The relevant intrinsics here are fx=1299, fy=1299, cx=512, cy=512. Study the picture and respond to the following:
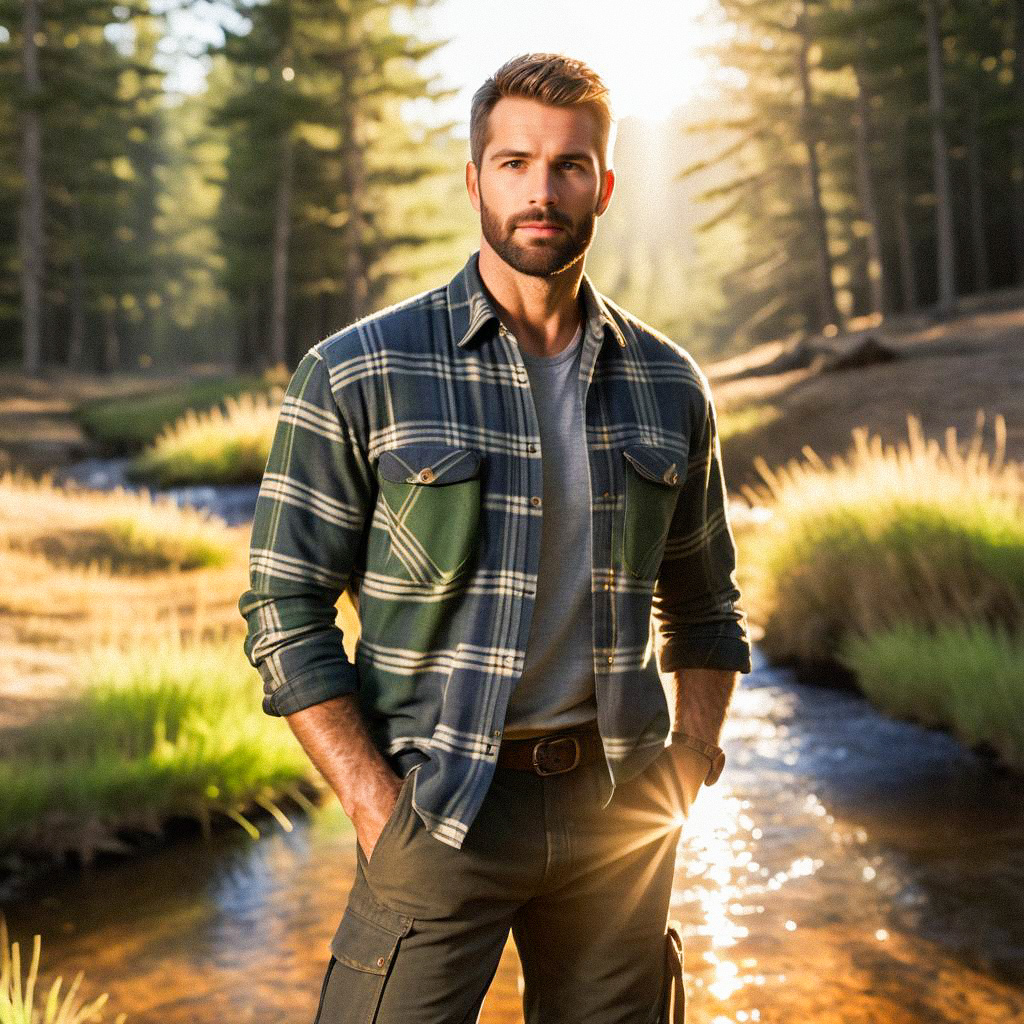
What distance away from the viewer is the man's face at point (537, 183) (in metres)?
2.13

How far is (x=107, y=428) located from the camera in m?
23.7

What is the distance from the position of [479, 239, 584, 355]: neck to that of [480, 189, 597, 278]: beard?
3 cm

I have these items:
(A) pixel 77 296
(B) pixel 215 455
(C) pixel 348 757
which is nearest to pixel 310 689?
(C) pixel 348 757

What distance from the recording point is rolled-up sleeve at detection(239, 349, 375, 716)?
79.8 inches

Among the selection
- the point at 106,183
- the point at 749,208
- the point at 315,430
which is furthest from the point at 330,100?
the point at 315,430

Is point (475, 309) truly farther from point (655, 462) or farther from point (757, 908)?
point (757, 908)

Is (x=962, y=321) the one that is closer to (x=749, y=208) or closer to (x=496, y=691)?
(x=749, y=208)

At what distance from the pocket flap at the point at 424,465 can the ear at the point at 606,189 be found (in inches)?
21.2

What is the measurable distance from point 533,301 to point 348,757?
82cm

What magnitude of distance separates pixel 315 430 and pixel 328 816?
4448 millimetres

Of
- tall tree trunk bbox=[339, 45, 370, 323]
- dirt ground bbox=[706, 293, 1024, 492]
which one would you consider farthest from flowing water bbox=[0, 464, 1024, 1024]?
tall tree trunk bbox=[339, 45, 370, 323]

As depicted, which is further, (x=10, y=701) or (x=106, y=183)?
(x=106, y=183)

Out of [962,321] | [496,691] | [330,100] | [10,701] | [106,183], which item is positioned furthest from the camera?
[106,183]

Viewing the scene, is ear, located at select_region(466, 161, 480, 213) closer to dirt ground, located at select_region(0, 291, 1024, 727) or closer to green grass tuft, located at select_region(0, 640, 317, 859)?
green grass tuft, located at select_region(0, 640, 317, 859)
